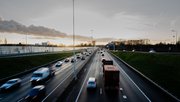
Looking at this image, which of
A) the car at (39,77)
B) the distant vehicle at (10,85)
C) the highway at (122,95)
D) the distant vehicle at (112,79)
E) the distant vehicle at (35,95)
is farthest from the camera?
the car at (39,77)

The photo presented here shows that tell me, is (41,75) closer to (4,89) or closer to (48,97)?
(4,89)

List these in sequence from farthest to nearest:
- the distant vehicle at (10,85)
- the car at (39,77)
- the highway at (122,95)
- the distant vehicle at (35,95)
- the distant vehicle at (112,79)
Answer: the car at (39,77) → the distant vehicle at (112,79) → the distant vehicle at (10,85) → the highway at (122,95) → the distant vehicle at (35,95)

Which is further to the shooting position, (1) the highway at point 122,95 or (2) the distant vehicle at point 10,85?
(2) the distant vehicle at point 10,85

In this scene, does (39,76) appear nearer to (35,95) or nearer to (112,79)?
(35,95)

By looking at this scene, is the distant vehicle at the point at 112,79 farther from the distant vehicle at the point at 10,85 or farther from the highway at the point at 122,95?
the distant vehicle at the point at 10,85

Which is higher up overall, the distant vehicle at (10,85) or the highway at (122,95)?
the distant vehicle at (10,85)

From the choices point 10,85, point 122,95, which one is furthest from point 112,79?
point 10,85

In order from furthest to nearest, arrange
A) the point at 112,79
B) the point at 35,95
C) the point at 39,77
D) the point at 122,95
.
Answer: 1. the point at 39,77
2. the point at 112,79
3. the point at 122,95
4. the point at 35,95

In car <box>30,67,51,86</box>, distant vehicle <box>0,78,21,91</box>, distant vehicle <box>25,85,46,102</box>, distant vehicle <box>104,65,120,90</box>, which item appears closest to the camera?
distant vehicle <box>25,85,46,102</box>

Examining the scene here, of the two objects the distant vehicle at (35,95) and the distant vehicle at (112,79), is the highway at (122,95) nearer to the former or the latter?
the distant vehicle at (112,79)

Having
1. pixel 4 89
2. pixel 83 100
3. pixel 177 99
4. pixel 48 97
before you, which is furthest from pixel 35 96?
pixel 177 99

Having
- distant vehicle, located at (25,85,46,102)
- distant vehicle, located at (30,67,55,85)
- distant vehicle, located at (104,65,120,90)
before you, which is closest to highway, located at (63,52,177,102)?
distant vehicle, located at (104,65,120,90)

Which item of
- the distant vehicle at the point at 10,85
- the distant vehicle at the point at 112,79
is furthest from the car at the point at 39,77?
the distant vehicle at the point at 112,79

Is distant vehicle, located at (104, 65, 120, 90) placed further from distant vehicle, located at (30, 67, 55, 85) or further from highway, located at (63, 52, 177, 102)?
distant vehicle, located at (30, 67, 55, 85)
